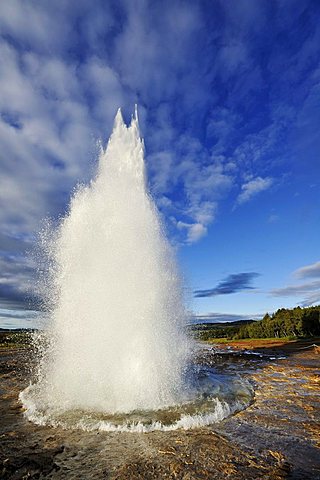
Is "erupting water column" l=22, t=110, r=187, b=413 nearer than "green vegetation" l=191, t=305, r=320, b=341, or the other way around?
"erupting water column" l=22, t=110, r=187, b=413

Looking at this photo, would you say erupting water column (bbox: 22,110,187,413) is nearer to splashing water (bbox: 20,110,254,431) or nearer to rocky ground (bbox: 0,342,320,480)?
splashing water (bbox: 20,110,254,431)

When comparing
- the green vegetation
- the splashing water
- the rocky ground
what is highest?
the green vegetation

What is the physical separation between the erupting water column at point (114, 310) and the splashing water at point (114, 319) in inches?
1.6

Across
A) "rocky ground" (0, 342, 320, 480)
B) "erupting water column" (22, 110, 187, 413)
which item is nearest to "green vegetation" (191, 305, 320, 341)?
"erupting water column" (22, 110, 187, 413)

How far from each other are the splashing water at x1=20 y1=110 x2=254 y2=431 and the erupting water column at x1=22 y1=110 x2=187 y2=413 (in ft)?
0.13

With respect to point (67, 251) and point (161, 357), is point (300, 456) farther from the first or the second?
point (67, 251)

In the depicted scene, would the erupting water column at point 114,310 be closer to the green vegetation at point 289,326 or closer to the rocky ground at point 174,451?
the rocky ground at point 174,451

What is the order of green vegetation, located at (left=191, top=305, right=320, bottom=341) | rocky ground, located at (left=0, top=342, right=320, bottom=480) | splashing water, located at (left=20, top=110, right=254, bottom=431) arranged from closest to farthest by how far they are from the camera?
1. rocky ground, located at (left=0, top=342, right=320, bottom=480)
2. splashing water, located at (left=20, top=110, right=254, bottom=431)
3. green vegetation, located at (left=191, top=305, right=320, bottom=341)

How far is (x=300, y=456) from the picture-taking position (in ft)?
22.1

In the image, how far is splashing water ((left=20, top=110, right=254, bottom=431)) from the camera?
1054cm

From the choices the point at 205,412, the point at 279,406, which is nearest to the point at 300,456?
the point at 205,412

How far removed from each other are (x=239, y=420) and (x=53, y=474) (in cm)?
589

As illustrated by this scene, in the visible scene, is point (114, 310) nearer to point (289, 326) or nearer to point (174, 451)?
point (174, 451)

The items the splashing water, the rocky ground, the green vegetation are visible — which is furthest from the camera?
the green vegetation
